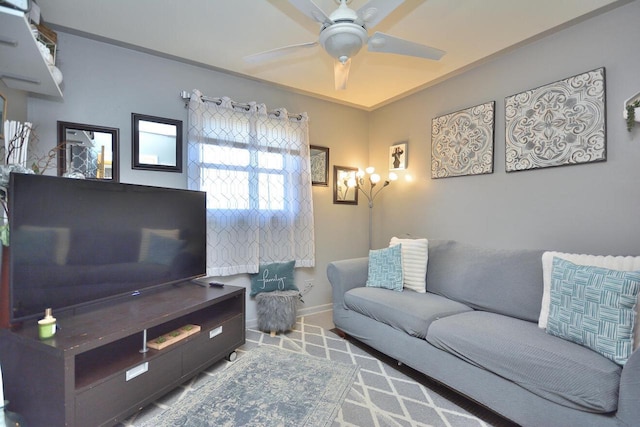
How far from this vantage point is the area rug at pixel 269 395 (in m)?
1.62

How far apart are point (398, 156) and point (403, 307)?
1.97m

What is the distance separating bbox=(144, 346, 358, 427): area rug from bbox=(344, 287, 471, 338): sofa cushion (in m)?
0.47

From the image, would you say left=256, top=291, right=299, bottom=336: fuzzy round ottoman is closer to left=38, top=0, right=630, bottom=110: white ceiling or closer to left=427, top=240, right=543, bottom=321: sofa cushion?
left=427, top=240, right=543, bottom=321: sofa cushion

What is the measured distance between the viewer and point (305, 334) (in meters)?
2.85

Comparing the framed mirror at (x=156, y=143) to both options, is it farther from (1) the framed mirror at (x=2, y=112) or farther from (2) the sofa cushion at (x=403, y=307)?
(2) the sofa cushion at (x=403, y=307)

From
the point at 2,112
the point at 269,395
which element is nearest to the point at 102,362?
the point at 269,395

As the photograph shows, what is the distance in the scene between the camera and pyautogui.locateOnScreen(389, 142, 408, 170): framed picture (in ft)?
11.4

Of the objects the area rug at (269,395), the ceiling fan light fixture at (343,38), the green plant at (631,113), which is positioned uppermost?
the ceiling fan light fixture at (343,38)

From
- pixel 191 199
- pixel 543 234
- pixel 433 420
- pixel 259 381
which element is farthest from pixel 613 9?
pixel 259 381

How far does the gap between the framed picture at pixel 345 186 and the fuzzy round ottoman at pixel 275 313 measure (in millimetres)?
1450

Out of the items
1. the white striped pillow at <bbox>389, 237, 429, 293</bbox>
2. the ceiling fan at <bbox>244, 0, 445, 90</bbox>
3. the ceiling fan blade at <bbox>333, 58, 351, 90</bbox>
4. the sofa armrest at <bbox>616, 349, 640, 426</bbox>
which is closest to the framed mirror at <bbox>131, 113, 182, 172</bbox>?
the ceiling fan at <bbox>244, 0, 445, 90</bbox>

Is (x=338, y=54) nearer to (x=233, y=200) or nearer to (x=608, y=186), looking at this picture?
(x=233, y=200)

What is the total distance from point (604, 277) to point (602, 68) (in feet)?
4.93

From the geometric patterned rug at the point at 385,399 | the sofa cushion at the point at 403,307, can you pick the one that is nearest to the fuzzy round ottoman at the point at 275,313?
the geometric patterned rug at the point at 385,399
